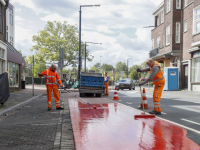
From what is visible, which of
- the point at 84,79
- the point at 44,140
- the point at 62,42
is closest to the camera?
the point at 44,140

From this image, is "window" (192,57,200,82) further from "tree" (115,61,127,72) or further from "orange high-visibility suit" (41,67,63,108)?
"tree" (115,61,127,72)

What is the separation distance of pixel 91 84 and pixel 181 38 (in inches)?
524

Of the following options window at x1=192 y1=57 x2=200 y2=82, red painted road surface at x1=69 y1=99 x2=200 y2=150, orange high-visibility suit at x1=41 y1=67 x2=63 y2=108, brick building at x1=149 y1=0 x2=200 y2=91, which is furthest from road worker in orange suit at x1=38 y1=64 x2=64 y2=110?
window at x1=192 y1=57 x2=200 y2=82

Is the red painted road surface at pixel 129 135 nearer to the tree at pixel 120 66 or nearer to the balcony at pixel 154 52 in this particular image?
the balcony at pixel 154 52

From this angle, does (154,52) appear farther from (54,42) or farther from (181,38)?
(54,42)

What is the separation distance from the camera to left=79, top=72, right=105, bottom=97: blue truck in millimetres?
16594

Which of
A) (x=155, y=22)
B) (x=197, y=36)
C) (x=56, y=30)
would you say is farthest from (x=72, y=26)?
(x=197, y=36)

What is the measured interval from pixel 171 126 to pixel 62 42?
39.9 metres

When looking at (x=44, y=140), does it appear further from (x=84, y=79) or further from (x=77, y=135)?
(x=84, y=79)

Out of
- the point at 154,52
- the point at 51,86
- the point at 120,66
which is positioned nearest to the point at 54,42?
the point at 154,52

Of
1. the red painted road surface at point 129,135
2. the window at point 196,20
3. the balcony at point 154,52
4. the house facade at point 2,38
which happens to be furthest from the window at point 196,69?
the red painted road surface at point 129,135

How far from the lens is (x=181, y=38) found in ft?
83.9

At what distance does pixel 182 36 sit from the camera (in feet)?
83.5

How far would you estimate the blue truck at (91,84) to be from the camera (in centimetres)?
1659
